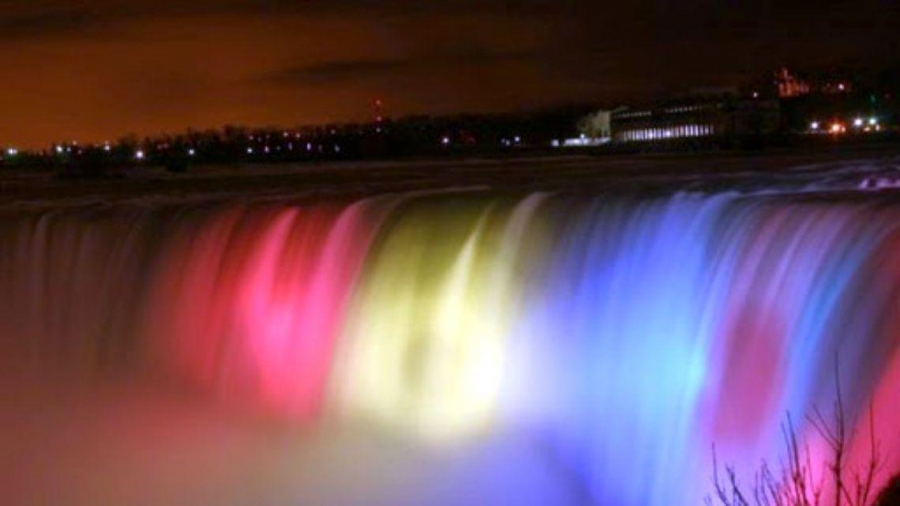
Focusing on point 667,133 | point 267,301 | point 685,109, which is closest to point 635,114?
point 685,109

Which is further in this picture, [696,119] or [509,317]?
[696,119]

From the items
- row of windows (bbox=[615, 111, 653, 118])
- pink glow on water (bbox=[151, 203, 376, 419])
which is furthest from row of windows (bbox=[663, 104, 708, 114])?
pink glow on water (bbox=[151, 203, 376, 419])

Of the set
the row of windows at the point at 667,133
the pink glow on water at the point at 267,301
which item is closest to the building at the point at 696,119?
the row of windows at the point at 667,133

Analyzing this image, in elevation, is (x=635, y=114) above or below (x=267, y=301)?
above

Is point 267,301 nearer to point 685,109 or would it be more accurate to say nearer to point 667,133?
point 667,133

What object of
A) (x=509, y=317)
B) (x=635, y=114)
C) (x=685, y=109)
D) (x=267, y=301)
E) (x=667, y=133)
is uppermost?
(x=635, y=114)

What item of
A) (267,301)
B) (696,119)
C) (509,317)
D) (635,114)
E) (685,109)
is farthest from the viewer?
(635,114)

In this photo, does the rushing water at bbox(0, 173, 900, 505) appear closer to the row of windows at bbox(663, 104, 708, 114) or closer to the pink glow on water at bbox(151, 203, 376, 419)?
the pink glow on water at bbox(151, 203, 376, 419)

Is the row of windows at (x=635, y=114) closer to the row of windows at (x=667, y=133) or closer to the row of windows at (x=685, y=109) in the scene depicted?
the row of windows at (x=667, y=133)
